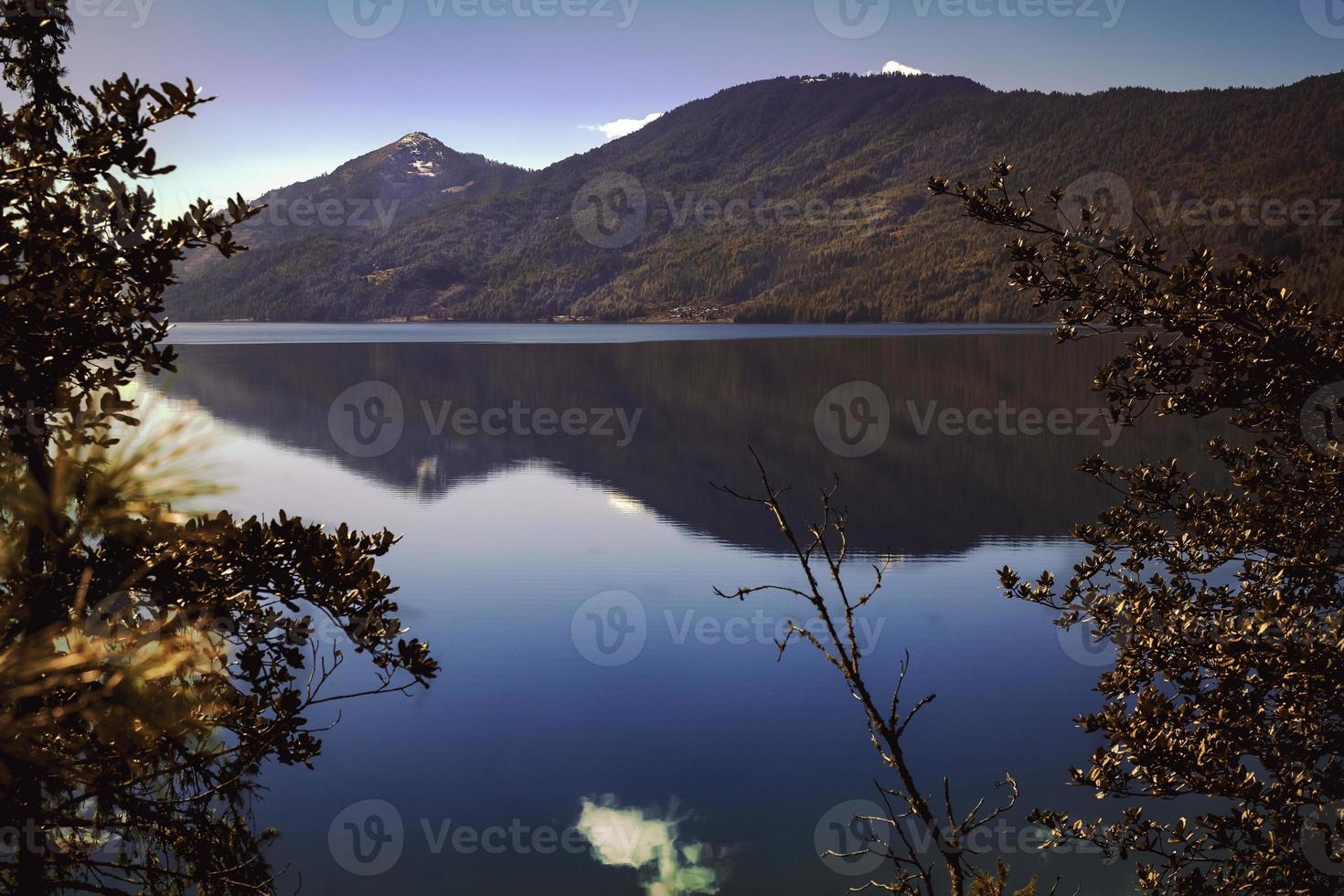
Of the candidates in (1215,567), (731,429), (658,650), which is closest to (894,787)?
(658,650)

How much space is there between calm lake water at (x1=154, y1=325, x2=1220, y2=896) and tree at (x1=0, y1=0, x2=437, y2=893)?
54 cm

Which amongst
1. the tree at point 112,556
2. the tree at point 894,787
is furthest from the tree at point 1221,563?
the tree at point 112,556

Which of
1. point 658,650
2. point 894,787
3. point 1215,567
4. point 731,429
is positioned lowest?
point 894,787

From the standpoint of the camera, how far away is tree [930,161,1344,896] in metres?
5.26

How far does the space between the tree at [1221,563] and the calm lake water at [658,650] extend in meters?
4.26

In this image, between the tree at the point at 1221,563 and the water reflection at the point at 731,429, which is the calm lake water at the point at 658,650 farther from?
the tree at the point at 1221,563

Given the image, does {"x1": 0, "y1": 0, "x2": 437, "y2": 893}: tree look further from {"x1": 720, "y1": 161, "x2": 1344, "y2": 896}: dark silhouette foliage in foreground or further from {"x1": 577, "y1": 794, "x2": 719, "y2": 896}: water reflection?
{"x1": 577, "y1": 794, "x2": 719, "y2": 896}: water reflection

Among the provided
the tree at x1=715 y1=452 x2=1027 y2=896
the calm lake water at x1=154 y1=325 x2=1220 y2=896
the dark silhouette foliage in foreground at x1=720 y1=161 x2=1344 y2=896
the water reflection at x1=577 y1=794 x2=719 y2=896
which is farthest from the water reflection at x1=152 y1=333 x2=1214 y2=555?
the dark silhouette foliage in foreground at x1=720 y1=161 x2=1344 y2=896

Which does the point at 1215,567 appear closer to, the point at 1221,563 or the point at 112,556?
the point at 1221,563

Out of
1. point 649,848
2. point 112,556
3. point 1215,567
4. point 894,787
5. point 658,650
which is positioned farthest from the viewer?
point 658,650

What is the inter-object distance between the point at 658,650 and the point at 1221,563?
35.8 feet

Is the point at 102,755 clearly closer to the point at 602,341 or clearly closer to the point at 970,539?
the point at 970,539

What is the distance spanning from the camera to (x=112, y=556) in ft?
15.6

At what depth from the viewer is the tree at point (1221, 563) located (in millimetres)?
5258
